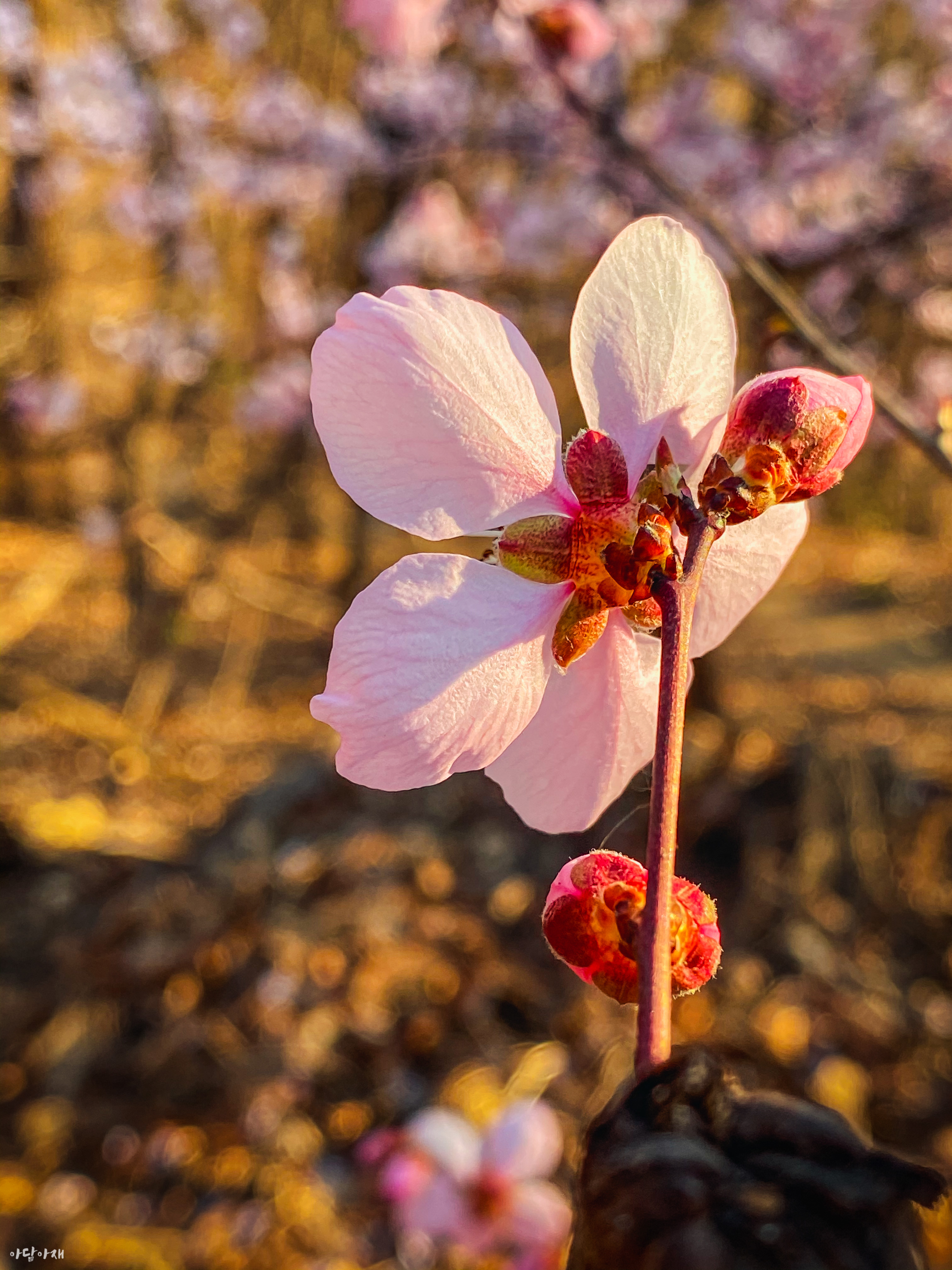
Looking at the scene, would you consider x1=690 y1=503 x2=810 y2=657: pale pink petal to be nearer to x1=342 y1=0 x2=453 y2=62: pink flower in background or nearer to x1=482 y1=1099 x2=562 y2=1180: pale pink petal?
x1=482 y1=1099 x2=562 y2=1180: pale pink petal

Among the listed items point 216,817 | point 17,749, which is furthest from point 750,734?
point 17,749

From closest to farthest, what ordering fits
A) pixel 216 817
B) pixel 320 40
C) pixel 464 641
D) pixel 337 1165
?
pixel 464 641, pixel 337 1165, pixel 216 817, pixel 320 40

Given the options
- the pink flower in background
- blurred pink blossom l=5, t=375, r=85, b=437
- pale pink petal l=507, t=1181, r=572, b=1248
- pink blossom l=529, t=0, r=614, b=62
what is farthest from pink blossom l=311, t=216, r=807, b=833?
blurred pink blossom l=5, t=375, r=85, b=437

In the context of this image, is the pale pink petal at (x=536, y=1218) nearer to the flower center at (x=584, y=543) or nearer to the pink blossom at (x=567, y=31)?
the flower center at (x=584, y=543)

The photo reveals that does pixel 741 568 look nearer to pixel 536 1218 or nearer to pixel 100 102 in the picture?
pixel 536 1218

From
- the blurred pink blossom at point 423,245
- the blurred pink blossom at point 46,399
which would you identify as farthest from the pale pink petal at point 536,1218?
the blurred pink blossom at point 46,399

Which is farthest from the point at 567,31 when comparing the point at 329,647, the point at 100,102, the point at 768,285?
the point at 329,647

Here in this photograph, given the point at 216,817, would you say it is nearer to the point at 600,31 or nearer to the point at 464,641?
the point at 600,31
